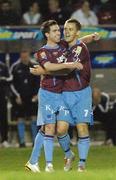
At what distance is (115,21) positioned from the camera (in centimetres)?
1842

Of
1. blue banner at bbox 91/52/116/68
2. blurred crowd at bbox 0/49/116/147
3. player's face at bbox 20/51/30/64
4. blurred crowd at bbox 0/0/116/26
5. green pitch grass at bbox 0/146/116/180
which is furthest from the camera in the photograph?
blue banner at bbox 91/52/116/68

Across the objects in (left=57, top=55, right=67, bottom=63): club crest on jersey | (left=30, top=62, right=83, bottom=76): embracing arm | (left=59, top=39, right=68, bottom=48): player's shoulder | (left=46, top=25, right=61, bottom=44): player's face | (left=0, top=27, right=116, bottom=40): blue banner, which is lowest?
(left=0, top=27, right=116, bottom=40): blue banner

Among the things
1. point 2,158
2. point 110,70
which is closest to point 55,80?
point 2,158

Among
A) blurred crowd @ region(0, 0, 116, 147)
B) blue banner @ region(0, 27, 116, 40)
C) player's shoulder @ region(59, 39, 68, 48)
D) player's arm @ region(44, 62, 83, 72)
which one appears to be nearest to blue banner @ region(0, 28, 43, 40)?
blue banner @ region(0, 27, 116, 40)

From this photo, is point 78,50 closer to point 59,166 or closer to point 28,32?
point 59,166

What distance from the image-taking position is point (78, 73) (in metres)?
10.6

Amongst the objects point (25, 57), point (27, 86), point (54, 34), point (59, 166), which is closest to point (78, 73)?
point (54, 34)

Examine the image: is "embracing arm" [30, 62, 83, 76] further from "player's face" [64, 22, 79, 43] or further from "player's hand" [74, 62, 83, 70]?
"player's face" [64, 22, 79, 43]

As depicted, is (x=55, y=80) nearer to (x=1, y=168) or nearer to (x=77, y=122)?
(x=77, y=122)

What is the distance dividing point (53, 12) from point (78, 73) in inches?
302

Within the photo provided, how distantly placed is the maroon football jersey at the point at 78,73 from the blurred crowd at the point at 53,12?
7.37m

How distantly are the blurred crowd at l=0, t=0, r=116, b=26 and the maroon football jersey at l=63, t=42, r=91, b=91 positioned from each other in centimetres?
737

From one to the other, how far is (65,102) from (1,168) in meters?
2.26

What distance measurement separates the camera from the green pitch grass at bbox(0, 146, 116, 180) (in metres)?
9.03
